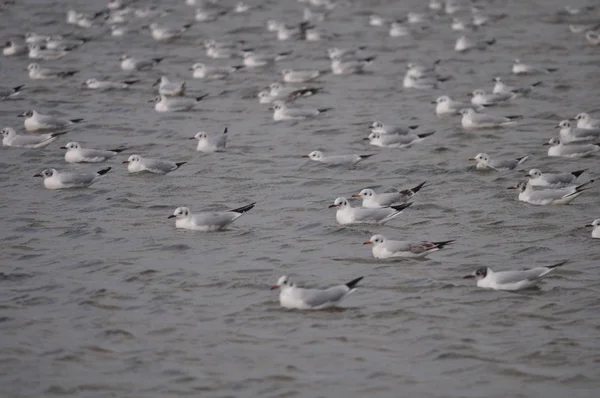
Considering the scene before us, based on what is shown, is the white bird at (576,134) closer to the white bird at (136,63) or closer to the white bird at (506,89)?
the white bird at (506,89)

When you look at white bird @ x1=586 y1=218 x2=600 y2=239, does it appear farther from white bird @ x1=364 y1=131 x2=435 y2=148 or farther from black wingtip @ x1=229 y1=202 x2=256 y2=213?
white bird @ x1=364 y1=131 x2=435 y2=148

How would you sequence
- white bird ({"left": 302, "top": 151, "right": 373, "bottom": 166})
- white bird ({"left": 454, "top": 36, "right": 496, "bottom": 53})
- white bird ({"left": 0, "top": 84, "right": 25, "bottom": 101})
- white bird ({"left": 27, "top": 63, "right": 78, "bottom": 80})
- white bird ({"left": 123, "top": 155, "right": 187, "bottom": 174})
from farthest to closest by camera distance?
white bird ({"left": 454, "top": 36, "right": 496, "bottom": 53}), white bird ({"left": 27, "top": 63, "right": 78, "bottom": 80}), white bird ({"left": 0, "top": 84, "right": 25, "bottom": 101}), white bird ({"left": 302, "top": 151, "right": 373, "bottom": 166}), white bird ({"left": 123, "top": 155, "right": 187, "bottom": 174})

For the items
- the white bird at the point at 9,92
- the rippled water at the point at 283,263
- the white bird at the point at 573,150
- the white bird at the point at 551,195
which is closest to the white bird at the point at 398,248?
the rippled water at the point at 283,263

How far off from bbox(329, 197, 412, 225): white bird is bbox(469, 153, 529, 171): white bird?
10.9 feet

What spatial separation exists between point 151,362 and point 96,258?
376 centimetres

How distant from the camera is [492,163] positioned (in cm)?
1930

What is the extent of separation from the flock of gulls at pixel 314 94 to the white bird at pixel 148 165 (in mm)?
18

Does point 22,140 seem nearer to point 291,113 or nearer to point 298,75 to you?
point 291,113

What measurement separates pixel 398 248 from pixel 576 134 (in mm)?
7685

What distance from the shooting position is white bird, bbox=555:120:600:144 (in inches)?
821

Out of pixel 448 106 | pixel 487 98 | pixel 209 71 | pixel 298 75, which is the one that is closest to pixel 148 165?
pixel 448 106

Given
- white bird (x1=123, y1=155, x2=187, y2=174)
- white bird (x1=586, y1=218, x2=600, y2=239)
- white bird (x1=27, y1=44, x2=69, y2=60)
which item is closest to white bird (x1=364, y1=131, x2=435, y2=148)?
white bird (x1=123, y1=155, x2=187, y2=174)

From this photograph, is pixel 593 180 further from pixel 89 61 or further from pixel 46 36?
pixel 46 36

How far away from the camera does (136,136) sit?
22891 millimetres
